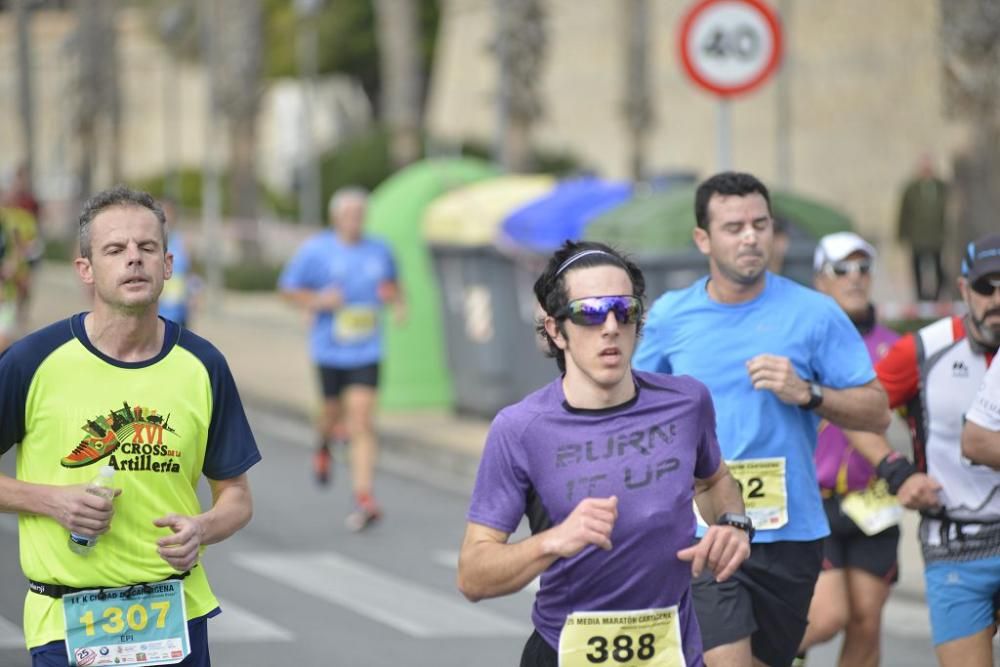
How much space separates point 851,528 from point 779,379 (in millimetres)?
1695

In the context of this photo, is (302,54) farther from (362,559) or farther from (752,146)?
(362,559)

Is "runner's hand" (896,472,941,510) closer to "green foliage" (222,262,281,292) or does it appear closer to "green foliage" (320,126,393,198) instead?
"green foliage" (222,262,281,292)

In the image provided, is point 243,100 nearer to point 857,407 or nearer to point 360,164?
point 360,164

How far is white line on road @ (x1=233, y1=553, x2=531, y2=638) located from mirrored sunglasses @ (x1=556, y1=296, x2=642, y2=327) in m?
4.86

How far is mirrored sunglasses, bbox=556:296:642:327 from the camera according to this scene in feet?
15.5

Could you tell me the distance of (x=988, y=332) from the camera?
645 cm

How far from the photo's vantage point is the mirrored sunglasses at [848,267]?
7750mm

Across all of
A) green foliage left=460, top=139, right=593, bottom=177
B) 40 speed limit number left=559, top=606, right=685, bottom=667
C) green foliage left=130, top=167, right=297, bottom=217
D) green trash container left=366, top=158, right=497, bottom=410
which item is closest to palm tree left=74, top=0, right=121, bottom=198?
green foliage left=130, top=167, right=297, bottom=217

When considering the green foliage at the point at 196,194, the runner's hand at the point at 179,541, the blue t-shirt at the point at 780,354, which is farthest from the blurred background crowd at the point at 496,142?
the runner's hand at the point at 179,541

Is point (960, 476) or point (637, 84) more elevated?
point (637, 84)

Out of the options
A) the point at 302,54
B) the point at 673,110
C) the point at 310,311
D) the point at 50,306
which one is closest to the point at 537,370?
the point at 310,311

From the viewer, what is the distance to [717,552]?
4.68 m

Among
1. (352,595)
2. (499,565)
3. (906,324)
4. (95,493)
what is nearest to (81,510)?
(95,493)

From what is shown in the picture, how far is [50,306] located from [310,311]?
16.4m
